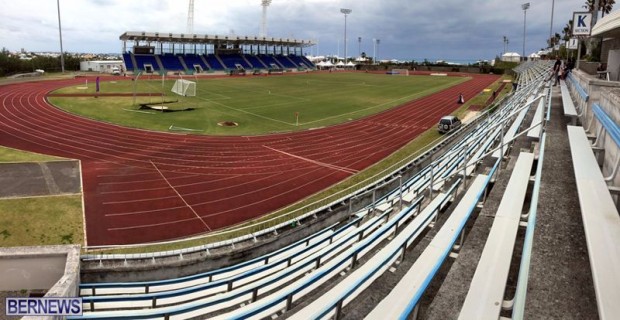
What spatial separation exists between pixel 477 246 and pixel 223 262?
7458 mm

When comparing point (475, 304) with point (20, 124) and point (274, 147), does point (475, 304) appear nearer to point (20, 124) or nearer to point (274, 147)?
point (274, 147)

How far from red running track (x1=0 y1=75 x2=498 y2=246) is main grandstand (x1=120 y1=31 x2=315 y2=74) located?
159 feet

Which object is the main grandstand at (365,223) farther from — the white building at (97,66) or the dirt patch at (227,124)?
the white building at (97,66)

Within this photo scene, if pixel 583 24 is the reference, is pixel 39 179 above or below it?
below

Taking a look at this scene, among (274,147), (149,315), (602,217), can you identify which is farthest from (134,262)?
(274,147)

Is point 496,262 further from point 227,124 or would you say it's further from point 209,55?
point 209,55

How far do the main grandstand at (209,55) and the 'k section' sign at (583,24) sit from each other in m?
69.3

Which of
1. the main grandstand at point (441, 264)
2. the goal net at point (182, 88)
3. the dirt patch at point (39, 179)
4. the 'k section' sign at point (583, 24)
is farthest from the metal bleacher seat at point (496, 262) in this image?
the goal net at point (182, 88)

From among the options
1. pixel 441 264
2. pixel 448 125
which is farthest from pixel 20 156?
pixel 448 125

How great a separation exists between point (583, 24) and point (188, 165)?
1811 cm

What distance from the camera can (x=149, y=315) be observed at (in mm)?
6816

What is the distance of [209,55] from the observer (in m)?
89.2

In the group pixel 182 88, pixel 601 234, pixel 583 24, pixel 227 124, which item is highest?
pixel 583 24

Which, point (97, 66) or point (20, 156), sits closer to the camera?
point (20, 156)
